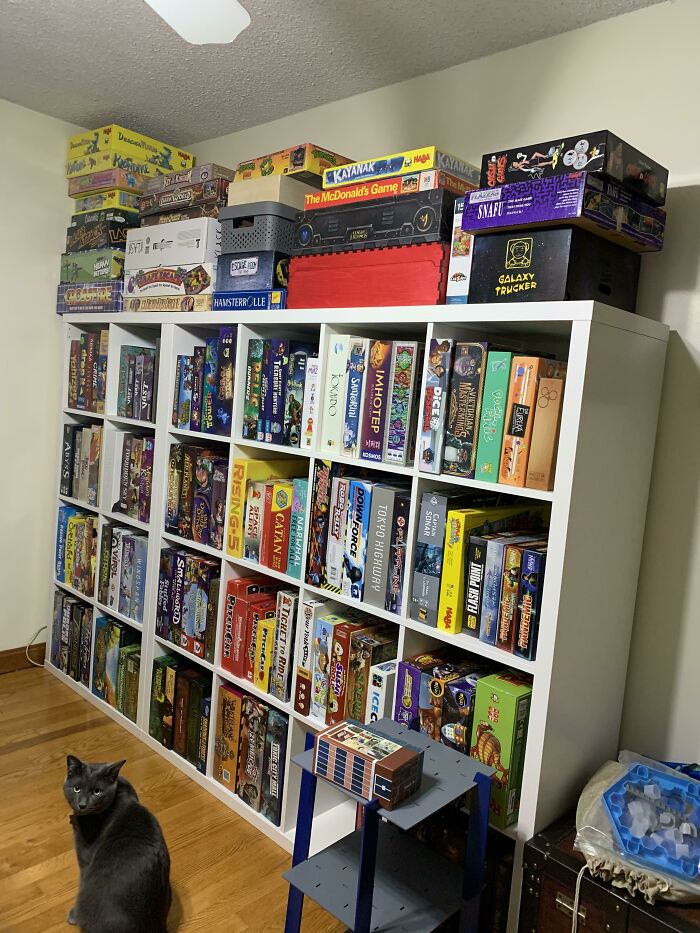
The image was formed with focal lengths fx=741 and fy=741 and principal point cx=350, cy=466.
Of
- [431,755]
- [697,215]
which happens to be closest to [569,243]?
[697,215]

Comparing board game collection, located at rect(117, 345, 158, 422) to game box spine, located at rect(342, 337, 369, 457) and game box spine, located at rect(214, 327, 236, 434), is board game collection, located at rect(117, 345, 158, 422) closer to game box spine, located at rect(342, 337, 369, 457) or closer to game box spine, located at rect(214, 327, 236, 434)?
game box spine, located at rect(214, 327, 236, 434)

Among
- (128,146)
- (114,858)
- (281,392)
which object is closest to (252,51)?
(128,146)

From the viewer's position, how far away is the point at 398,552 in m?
1.76

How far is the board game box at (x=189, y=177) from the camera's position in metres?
2.42

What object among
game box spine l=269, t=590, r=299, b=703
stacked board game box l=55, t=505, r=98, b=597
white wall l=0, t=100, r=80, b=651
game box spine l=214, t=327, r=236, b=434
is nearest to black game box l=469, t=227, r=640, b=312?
game box spine l=214, t=327, r=236, b=434

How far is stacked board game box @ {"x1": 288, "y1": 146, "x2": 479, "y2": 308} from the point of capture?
175cm

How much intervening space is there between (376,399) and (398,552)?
38cm

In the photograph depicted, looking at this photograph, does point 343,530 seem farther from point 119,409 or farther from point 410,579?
point 119,409

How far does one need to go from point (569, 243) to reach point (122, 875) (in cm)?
162

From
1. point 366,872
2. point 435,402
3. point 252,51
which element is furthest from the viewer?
point 252,51

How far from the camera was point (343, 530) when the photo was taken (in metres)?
1.90

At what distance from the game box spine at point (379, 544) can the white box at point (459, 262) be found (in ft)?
1.57

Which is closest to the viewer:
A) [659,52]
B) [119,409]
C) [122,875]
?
[122,875]

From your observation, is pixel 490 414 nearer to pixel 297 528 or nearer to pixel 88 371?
pixel 297 528
